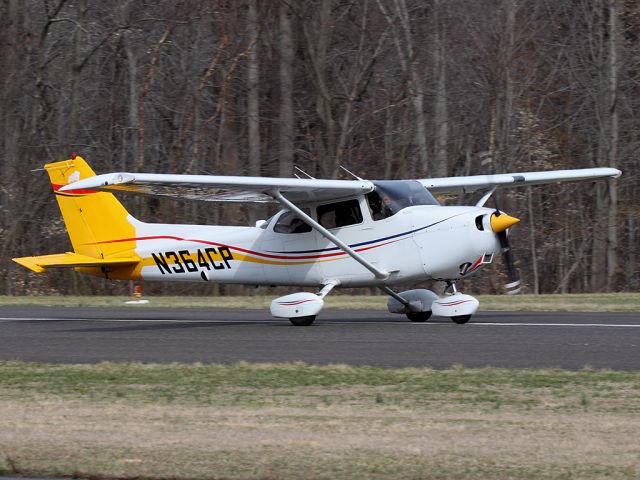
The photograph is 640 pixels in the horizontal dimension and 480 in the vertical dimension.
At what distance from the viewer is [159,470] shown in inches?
266

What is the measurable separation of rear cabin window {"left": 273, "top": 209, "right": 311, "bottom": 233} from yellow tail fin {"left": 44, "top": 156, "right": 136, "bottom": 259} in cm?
299

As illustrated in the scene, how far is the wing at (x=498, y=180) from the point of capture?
1808cm

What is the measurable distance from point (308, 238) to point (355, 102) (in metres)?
Answer: 17.0

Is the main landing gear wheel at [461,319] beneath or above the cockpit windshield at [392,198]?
beneath

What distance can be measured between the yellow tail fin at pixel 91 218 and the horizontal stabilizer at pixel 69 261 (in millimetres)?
176

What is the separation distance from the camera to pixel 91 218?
18.9 meters

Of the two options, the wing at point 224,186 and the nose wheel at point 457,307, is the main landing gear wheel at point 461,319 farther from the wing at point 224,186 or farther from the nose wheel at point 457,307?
the wing at point 224,186

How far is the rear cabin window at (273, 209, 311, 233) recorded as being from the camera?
16953mm

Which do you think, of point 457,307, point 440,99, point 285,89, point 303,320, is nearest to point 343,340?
point 303,320

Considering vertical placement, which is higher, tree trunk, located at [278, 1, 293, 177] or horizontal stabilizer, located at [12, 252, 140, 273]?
tree trunk, located at [278, 1, 293, 177]

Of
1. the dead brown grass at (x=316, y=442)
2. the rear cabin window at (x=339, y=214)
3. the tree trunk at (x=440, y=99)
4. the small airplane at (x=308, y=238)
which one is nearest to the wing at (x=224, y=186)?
the small airplane at (x=308, y=238)

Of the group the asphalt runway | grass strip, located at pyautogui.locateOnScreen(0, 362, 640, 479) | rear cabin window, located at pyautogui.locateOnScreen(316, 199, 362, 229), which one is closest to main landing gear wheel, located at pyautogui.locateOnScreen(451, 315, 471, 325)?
the asphalt runway

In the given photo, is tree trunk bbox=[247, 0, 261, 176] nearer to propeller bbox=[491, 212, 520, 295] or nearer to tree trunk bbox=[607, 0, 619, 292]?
tree trunk bbox=[607, 0, 619, 292]

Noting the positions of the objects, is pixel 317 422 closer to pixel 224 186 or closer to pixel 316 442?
pixel 316 442
